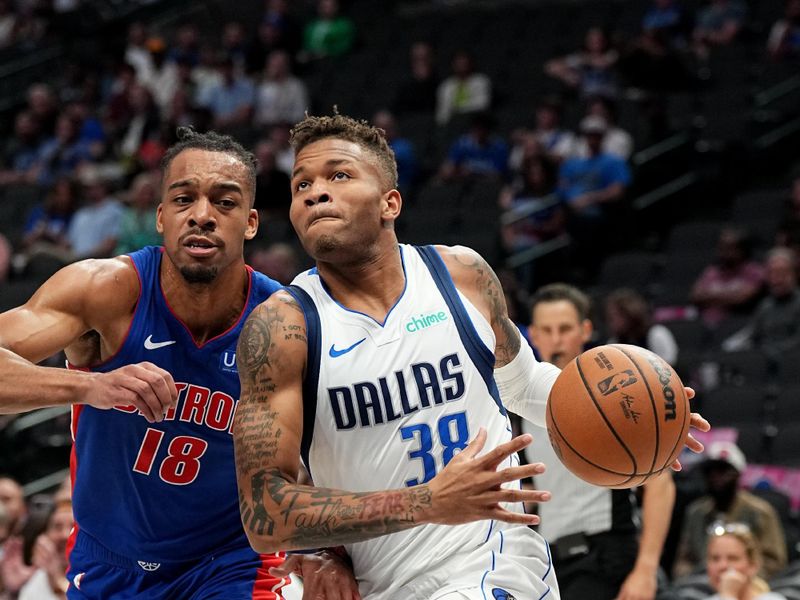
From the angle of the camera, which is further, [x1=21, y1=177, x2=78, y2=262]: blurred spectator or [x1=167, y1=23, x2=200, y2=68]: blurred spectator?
[x1=167, y1=23, x2=200, y2=68]: blurred spectator

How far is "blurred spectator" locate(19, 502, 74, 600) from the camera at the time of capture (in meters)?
6.68

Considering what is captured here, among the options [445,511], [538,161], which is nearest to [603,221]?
[538,161]

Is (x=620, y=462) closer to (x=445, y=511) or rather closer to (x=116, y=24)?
(x=445, y=511)

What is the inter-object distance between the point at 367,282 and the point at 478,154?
8.44 metres

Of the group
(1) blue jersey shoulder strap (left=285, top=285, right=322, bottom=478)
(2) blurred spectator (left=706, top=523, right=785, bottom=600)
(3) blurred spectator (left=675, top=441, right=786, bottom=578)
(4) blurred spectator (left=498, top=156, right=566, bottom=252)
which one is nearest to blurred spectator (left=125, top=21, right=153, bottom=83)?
(4) blurred spectator (left=498, top=156, right=566, bottom=252)

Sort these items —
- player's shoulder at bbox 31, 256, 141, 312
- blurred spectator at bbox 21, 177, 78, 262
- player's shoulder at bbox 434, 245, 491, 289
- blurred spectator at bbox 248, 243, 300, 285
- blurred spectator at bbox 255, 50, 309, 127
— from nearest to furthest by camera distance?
player's shoulder at bbox 434, 245, 491, 289 < player's shoulder at bbox 31, 256, 141, 312 < blurred spectator at bbox 248, 243, 300, 285 < blurred spectator at bbox 21, 177, 78, 262 < blurred spectator at bbox 255, 50, 309, 127

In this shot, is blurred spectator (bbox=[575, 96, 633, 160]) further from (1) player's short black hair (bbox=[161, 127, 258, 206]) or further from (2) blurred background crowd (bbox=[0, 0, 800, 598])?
(1) player's short black hair (bbox=[161, 127, 258, 206])

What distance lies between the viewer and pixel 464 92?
13.1 metres

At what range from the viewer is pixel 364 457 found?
11.9 ft

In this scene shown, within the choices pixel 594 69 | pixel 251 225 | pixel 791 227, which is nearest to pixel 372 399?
pixel 251 225

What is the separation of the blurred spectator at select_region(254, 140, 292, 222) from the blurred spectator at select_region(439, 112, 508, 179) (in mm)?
1523

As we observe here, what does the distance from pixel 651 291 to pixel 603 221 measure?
95 centimetres

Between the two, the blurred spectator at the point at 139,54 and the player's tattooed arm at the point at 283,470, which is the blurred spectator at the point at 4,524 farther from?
the blurred spectator at the point at 139,54

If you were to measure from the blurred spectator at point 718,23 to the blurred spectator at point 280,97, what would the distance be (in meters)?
4.28
